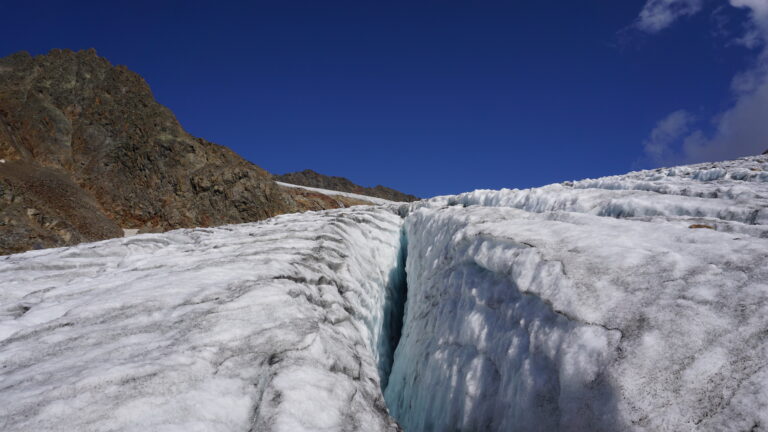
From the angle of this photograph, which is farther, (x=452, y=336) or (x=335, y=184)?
(x=335, y=184)

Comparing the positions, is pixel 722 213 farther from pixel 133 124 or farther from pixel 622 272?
pixel 133 124

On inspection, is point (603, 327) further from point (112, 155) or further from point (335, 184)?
point (335, 184)

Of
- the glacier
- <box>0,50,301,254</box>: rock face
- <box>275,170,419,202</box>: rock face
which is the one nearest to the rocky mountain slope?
<box>0,50,301,254</box>: rock face

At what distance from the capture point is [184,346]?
8.32 feet

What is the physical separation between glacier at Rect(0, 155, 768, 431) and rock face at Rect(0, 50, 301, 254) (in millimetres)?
17966

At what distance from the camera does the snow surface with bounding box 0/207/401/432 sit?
1995 mm

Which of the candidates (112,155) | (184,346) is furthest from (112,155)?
(184,346)

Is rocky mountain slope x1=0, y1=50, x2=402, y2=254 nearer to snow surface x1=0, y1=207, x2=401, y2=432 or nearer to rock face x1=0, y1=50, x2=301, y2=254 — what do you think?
rock face x1=0, y1=50, x2=301, y2=254

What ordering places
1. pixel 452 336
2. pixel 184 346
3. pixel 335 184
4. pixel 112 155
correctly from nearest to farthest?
1. pixel 184 346
2. pixel 452 336
3. pixel 112 155
4. pixel 335 184

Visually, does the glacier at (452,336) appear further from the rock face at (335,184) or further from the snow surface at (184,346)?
the rock face at (335,184)

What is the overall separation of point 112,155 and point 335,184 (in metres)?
48.0

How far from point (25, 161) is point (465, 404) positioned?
2517 cm

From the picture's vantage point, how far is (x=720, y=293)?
2146 mm

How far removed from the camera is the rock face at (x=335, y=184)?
2761 inches
